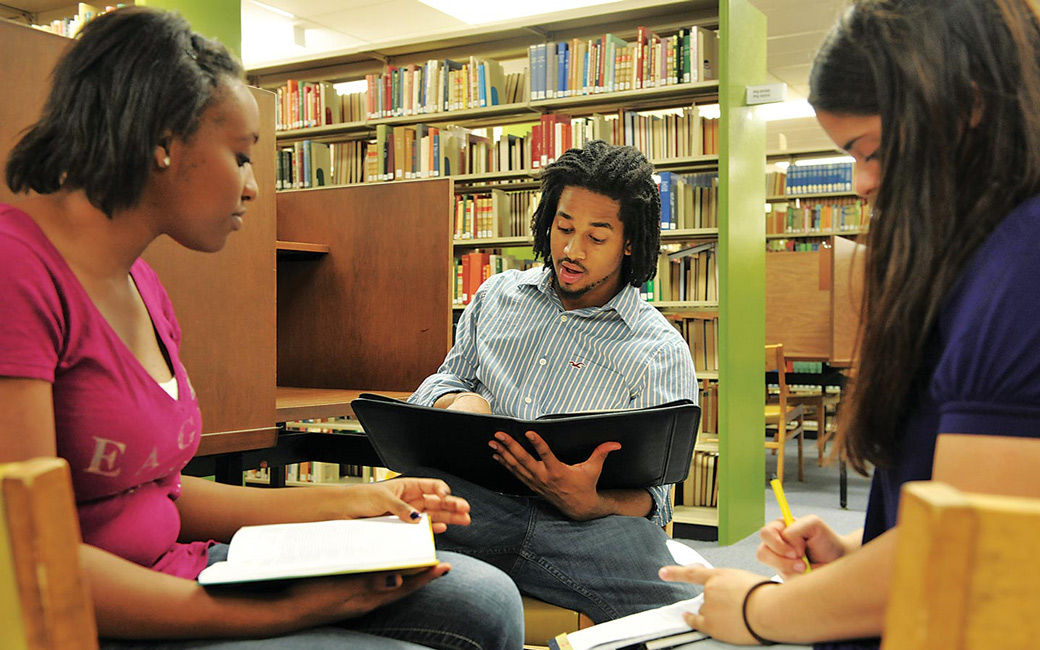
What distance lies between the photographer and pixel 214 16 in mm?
3367

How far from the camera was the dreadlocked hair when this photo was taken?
72.7 inches

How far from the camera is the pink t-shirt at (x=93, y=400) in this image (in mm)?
825

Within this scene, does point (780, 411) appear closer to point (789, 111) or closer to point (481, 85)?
point (481, 85)

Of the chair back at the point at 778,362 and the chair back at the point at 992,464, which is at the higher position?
the chair back at the point at 992,464

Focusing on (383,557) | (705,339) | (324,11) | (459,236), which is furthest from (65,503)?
(324,11)

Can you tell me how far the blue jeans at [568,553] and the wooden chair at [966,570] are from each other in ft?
3.40

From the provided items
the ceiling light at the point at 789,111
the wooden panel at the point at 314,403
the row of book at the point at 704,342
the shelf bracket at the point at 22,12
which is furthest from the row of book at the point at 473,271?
the ceiling light at the point at 789,111

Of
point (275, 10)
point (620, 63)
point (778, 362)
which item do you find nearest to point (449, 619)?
point (620, 63)

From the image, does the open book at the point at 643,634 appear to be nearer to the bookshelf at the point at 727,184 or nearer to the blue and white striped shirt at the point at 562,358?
the blue and white striped shirt at the point at 562,358

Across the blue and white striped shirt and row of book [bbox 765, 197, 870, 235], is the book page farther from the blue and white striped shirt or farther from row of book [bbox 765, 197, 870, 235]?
row of book [bbox 765, 197, 870, 235]

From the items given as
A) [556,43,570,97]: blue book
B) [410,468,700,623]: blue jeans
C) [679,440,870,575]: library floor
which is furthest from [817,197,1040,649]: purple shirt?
[556,43,570,97]: blue book

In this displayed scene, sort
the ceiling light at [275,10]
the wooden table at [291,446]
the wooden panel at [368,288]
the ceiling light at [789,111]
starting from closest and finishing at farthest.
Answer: the wooden table at [291,446] → the wooden panel at [368,288] → the ceiling light at [275,10] → the ceiling light at [789,111]

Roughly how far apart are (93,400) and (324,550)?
11.8 inches

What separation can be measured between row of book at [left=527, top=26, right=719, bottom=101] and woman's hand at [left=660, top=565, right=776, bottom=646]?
12.1 feet
